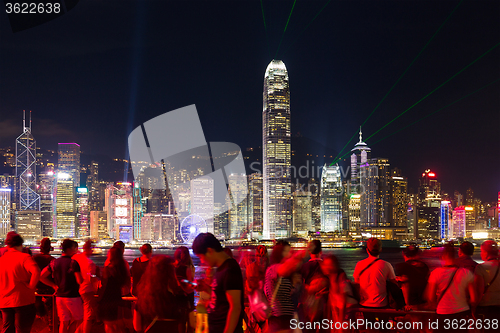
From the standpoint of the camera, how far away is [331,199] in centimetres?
18275

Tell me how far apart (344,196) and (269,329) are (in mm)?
188875

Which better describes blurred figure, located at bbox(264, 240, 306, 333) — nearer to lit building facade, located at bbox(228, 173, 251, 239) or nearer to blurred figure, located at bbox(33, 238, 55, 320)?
blurred figure, located at bbox(33, 238, 55, 320)

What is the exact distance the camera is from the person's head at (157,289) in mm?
4703

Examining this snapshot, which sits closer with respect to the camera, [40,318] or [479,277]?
[479,277]

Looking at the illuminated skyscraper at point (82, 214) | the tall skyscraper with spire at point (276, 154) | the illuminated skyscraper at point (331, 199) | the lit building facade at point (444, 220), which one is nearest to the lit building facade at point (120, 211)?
the illuminated skyscraper at point (82, 214)

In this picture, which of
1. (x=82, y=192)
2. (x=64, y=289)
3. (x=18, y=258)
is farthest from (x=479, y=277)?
(x=82, y=192)

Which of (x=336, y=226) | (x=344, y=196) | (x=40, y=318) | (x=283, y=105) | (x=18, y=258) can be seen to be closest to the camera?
(x=18, y=258)

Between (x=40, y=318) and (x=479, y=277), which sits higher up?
(x=479, y=277)

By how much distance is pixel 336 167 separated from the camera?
638ft

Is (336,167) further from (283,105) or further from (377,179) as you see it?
(283,105)

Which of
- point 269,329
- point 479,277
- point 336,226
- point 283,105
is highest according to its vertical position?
point 283,105

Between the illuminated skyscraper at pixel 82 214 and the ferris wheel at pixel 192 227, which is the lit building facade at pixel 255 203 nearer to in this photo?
the ferris wheel at pixel 192 227

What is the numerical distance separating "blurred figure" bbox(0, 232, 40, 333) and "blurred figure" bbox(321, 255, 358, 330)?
3754 mm

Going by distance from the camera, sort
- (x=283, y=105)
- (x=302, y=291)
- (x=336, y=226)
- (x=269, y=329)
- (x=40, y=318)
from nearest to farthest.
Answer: (x=269, y=329), (x=302, y=291), (x=40, y=318), (x=283, y=105), (x=336, y=226)
